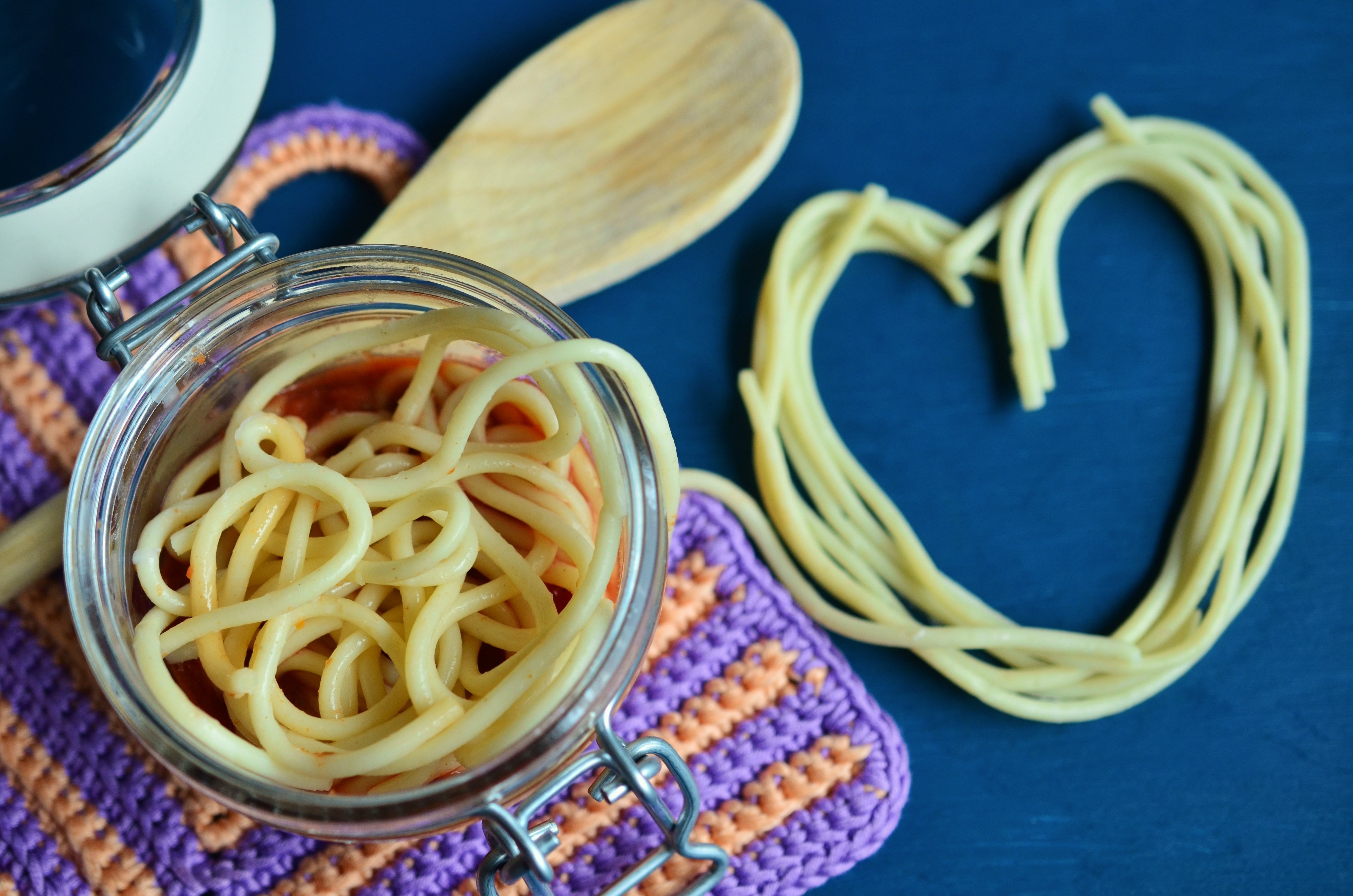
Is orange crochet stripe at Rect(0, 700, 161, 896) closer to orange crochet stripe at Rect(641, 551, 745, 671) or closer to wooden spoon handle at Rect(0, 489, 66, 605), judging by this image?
wooden spoon handle at Rect(0, 489, 66, 605)

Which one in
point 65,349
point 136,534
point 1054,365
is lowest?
point 1054,365

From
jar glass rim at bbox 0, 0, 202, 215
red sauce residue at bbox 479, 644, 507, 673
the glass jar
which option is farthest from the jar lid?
red sauce residue at bbox 479, 644, 507, 673

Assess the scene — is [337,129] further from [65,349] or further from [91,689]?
[91,689]

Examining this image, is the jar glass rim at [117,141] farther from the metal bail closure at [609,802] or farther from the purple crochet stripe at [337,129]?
the metal bail closure at [609,802]

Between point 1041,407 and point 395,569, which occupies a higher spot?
point 395,569

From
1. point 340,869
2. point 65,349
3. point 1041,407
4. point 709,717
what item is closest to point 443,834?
point 340,869

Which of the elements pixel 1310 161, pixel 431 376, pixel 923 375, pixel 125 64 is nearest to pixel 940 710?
pixel 923 375
